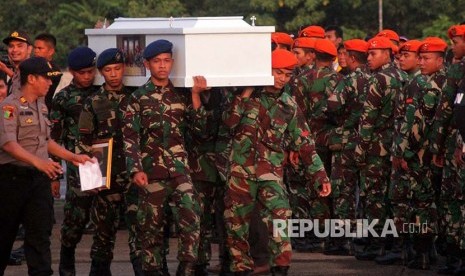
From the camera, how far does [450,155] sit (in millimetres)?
13023

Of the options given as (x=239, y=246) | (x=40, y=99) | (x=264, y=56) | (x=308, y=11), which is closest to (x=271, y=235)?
(x=239, y=246)

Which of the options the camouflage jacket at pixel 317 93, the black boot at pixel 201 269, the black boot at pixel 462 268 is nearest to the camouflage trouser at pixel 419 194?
the black boot at pixel 462 268

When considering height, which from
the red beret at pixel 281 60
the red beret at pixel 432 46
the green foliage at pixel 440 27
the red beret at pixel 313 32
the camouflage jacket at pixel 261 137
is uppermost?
the green foliage at pixel 440 27

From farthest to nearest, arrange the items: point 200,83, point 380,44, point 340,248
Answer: point 340,248, point 380,44, point 200,83

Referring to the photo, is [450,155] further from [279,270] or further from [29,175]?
[29,175]

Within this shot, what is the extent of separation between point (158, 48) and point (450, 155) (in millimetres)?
2967

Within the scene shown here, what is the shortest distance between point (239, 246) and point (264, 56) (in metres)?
1.61

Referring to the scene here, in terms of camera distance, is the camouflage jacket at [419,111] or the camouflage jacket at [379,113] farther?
the camouflage jacket at [379,113]

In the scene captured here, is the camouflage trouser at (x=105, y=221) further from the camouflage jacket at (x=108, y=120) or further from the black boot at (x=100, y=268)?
the camouflage jacket at (x=108, y=120)

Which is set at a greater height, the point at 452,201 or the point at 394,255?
the point at 452,201

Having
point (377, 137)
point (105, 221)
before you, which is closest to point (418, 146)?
point (377, 137)

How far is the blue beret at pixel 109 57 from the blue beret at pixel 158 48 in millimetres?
505

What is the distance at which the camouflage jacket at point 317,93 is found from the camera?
577 inches

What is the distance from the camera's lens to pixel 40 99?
11.5 metres
